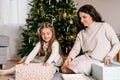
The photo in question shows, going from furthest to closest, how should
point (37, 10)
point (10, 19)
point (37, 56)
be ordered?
point (10, 19), point (37, 10), point (37, 56)

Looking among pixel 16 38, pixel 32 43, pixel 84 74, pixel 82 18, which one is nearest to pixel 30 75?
pixel 84 74

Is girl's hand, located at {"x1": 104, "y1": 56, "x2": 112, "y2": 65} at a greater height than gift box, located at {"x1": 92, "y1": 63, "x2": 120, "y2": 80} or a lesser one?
greater

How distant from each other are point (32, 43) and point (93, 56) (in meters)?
1.39

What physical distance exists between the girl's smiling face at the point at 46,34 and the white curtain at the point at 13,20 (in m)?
1.76

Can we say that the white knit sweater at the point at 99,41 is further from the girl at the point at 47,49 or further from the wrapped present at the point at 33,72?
the wrapped present at the point at 33,72

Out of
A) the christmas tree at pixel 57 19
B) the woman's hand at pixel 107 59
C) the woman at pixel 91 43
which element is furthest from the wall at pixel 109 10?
the woman's hand at pixel 107 59

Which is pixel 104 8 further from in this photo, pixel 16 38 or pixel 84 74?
pixel 84 74

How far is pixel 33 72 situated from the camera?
1.97 meters

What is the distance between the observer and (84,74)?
2.22m

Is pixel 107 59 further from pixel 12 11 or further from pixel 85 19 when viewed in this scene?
pixel 12 11

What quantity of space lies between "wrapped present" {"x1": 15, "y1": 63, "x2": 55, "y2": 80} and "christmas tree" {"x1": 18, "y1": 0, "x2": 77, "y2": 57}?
1327 millimetres

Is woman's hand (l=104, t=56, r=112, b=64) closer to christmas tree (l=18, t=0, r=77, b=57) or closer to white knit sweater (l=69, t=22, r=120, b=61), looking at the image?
white knit sweater (l=69, t=22, r=120, b=61)

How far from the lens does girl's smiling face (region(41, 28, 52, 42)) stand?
250 centimetres

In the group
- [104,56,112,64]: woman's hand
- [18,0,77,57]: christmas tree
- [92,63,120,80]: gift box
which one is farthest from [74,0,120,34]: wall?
[92,63,120,80]: gift box
